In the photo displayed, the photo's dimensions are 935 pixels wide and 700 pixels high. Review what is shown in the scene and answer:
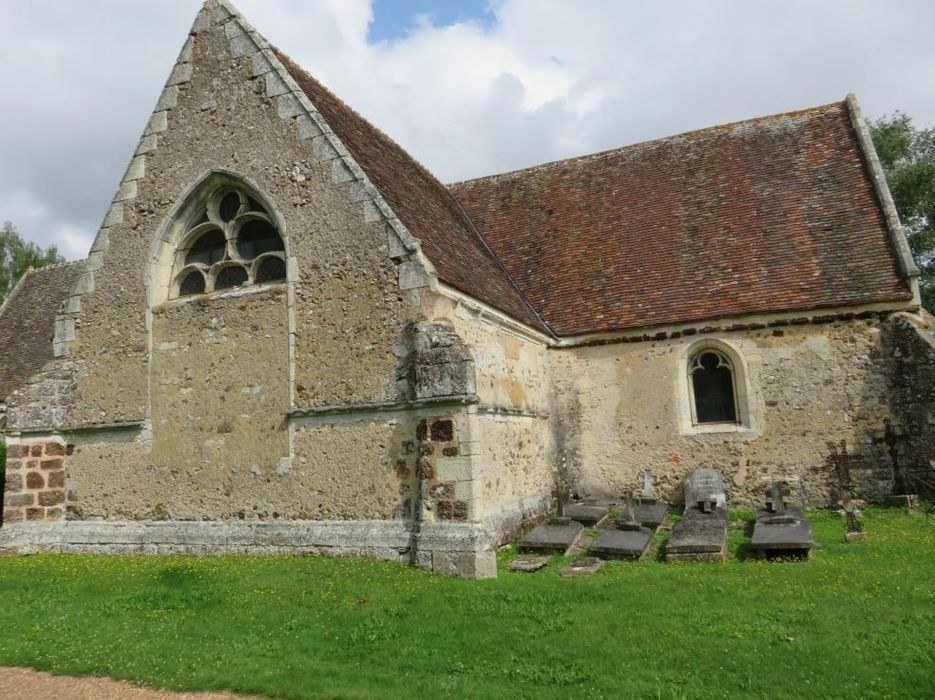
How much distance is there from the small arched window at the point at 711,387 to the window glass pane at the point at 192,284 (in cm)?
816

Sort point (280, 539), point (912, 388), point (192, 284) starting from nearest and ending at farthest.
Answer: point (280, 539), point (912, 388), point (192, 284)

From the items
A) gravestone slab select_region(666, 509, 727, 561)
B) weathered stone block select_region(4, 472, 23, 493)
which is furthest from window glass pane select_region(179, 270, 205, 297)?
gravestone slab select_region(666, 509, 727, 561)

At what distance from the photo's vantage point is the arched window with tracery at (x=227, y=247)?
10.0 metres

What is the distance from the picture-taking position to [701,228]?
13.0 m

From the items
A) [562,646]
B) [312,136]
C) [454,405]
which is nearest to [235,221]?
[312,136]

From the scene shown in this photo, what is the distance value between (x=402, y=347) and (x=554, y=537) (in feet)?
10.5

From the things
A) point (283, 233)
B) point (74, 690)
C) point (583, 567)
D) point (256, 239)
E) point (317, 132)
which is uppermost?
point (317, 132)

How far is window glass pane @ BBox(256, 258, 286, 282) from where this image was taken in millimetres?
9914

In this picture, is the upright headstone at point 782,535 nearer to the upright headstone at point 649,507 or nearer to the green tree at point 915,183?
the upright headstone at point 649,507

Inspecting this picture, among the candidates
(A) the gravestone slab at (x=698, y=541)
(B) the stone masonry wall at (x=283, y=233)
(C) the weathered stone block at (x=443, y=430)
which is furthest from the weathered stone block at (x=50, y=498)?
(A) the gravestone slab at (x=698, y=541)

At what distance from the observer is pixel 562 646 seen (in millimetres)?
5320

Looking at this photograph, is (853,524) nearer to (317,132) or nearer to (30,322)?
(317,132)

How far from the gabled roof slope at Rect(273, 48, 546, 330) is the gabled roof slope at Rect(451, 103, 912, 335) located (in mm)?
1140

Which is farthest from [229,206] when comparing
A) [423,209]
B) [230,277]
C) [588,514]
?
[588,514]
